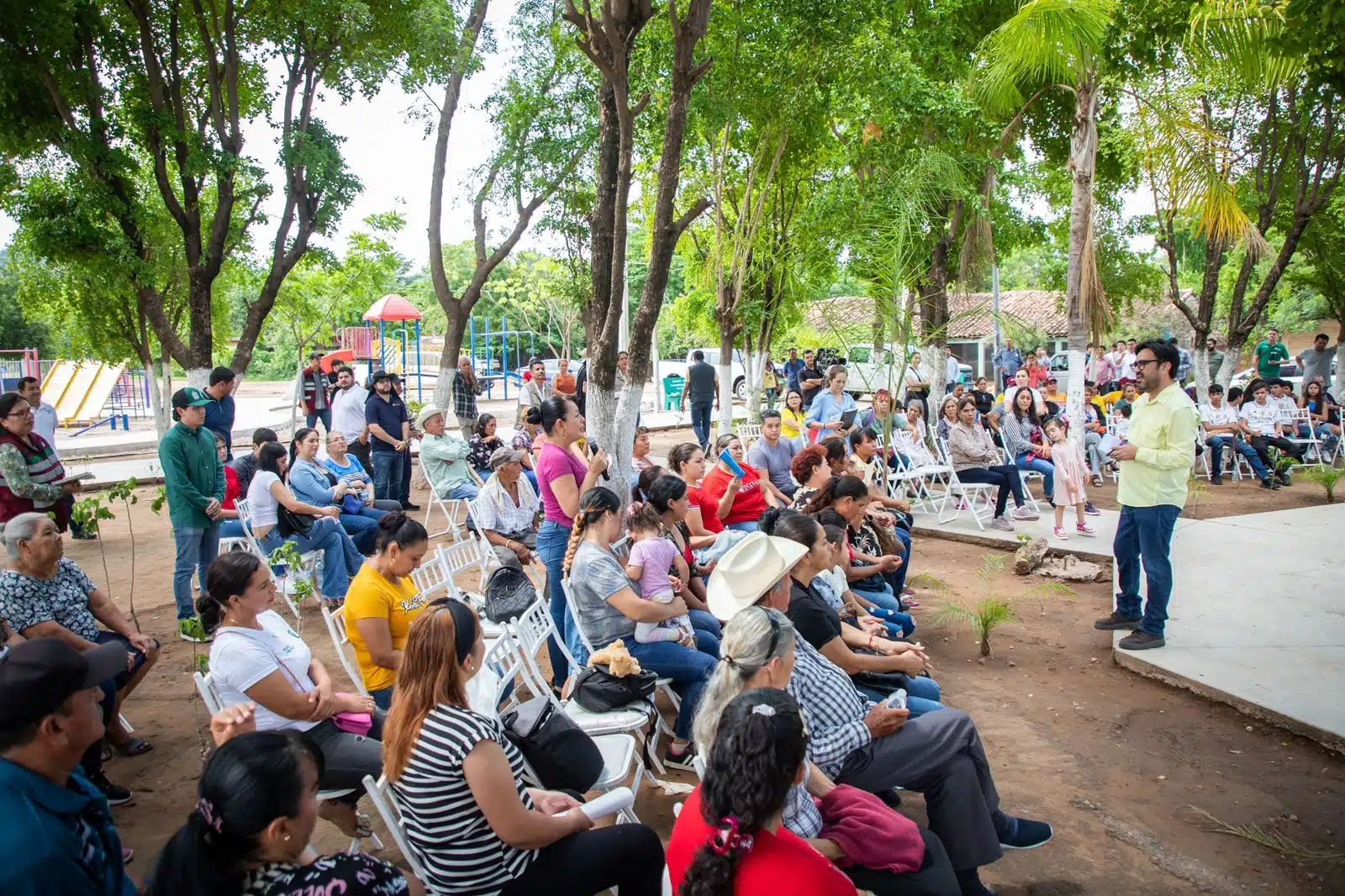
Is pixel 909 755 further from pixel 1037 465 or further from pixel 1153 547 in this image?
pixel 1037 465

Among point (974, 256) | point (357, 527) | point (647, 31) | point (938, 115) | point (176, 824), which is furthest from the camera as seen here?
point (974, 256)

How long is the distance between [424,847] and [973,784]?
5.99 feet

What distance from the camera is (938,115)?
11406mm

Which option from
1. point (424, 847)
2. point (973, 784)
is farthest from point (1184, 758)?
point (424, 847)

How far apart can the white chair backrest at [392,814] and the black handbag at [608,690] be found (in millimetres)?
1158

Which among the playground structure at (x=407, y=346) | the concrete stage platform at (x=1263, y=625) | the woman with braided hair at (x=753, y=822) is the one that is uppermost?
the playground structure at (x=407, y=346)

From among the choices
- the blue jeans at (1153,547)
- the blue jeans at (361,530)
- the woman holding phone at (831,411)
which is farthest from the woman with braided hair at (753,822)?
the woman holding phone at (831,411)

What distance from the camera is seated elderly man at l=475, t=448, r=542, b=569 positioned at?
6.26 metres

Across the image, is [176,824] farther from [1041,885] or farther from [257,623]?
[1041,885]

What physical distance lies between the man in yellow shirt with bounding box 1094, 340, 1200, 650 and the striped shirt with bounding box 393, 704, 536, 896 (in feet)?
14.1

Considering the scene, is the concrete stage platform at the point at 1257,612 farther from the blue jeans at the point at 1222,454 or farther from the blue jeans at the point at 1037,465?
the blue jeans at the point at 1222,454

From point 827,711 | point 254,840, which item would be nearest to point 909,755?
point 827,711

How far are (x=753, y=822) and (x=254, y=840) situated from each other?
1.14 m

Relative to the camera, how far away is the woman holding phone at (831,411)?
961 centimetres
